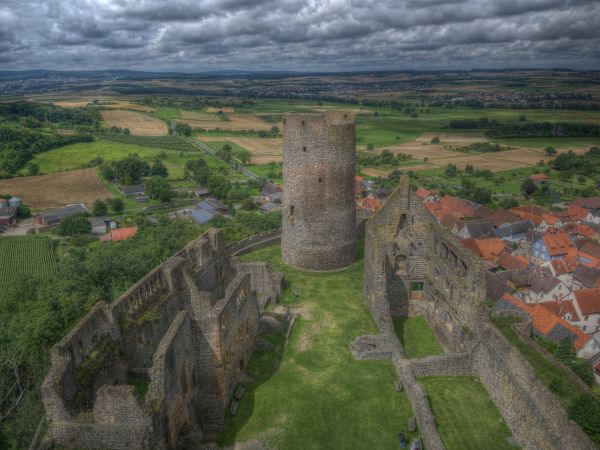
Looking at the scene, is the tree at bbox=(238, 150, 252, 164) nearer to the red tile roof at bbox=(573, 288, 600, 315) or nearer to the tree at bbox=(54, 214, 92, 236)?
the tree at bbox=(54, 214, 92, 236)

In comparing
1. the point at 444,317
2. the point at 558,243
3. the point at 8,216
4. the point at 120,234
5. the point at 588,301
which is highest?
the point at 444,317

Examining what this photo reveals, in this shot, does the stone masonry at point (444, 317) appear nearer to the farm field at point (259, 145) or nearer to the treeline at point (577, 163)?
the farm field at point (259, 145)

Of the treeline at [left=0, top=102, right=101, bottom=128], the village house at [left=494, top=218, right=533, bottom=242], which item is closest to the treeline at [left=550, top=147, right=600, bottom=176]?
the village house at [left=494, top=218, right=533, bottom=242]

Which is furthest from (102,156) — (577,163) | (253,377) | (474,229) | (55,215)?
(577,163)

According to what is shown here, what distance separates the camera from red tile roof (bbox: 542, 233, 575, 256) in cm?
4997

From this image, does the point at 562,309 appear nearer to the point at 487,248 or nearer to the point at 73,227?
the point at 487,248

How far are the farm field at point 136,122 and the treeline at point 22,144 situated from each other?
835 inches

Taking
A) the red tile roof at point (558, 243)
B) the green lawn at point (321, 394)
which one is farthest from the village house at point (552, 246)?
the green lawn at point (321, 394)

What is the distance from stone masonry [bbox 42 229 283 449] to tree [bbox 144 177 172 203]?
65.8 m

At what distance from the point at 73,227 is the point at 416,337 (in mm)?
58553

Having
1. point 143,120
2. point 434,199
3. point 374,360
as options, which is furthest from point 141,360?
point 143,120

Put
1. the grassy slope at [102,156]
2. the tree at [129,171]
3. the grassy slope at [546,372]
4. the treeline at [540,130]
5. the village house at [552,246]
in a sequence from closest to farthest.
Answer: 1. the grassy slope at [546,372]
2. the village house at [552,246]
3. the tree at [129,171]
4. the grassy slope at [102,156]
5. the treeline at [540,130]

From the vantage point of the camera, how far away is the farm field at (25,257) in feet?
164

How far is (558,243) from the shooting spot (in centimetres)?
5078
